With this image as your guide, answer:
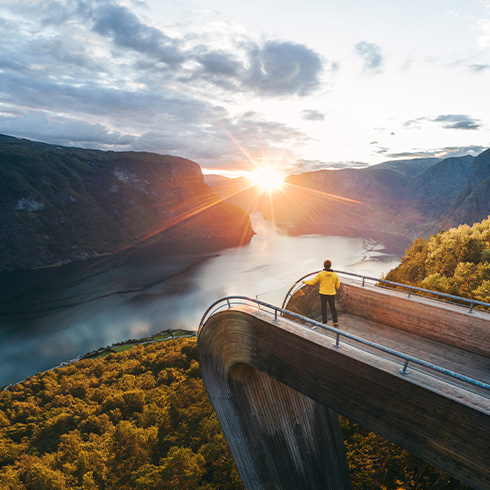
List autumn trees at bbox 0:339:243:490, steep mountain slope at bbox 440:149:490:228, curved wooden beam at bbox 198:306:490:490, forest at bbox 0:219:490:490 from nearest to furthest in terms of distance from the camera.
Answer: curved wooden beam at bbox 198:306:490:490
forest at bbox 0:219:490:490
autumn trees at bbox 0:339:243:490
steep mountain slope at bbox 440:149:490:228

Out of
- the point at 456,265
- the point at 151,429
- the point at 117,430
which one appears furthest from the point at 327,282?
the point at 456,265

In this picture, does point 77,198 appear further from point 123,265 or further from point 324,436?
point 324,436

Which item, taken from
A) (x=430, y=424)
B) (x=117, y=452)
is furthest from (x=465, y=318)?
(x=117, y=452)

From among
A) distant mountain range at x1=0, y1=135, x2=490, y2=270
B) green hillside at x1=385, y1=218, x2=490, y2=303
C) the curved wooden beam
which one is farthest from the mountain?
the curved wooden beam

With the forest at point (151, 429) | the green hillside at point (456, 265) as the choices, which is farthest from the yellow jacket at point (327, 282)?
the green hillside at point (456, 265)

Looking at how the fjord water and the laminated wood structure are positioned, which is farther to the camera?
the fjord water

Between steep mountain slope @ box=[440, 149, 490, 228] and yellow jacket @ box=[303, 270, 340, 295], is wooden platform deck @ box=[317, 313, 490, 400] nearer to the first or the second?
yellow jacket @ box=[303, 270, 340, 295]

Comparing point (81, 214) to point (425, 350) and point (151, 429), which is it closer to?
point (151, 429)
